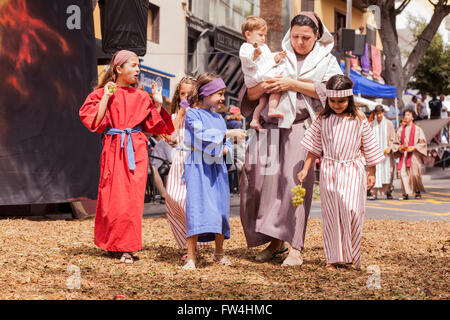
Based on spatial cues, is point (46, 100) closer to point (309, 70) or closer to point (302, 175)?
point (309, 70)

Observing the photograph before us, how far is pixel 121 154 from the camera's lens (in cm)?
643

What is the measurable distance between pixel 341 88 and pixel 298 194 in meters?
0.94

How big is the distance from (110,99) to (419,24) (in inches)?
1665

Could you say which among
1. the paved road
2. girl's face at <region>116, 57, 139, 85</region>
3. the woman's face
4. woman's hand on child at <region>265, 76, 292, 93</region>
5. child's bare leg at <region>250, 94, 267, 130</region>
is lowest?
the paved road

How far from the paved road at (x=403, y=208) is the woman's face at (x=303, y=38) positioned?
523cm

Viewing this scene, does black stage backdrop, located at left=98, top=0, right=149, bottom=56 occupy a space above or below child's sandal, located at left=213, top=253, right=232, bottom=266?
above

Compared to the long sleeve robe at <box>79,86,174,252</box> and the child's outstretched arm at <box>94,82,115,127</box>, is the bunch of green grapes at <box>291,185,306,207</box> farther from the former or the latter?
the child's outstretched arm at <box>94,82,115,127</box>

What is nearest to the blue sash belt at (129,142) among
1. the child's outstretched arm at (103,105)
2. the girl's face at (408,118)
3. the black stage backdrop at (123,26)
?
the child's outstretched arm at (103,105)

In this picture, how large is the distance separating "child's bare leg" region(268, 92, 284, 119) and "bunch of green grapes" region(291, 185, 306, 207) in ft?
2.20

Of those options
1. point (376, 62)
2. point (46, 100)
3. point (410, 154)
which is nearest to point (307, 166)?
point (46, 100)

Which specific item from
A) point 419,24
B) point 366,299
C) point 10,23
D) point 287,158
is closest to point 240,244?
point 287,158

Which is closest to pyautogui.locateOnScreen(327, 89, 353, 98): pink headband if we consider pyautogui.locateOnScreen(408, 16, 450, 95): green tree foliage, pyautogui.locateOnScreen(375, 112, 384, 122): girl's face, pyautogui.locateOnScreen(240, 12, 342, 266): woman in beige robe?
pyautogui.locateOnScreen(240, 12, 342, 266): woman in beige robe

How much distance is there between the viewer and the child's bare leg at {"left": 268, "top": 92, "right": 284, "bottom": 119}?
634 cm

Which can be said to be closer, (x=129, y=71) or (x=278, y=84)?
(x=278, y=84)
